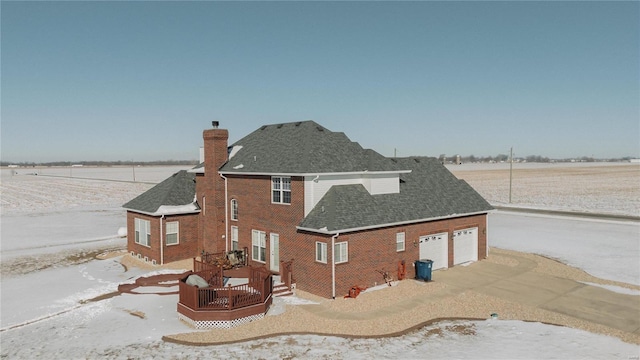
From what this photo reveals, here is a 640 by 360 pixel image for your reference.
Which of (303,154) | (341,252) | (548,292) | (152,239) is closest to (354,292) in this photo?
(341,252)

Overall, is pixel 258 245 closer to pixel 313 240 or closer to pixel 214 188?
pixel 214 188

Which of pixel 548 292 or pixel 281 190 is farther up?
pixel 281 190

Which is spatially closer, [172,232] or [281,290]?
[281,290]

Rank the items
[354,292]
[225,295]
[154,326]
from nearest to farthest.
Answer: [154,326] → [225,295] → [354,292]

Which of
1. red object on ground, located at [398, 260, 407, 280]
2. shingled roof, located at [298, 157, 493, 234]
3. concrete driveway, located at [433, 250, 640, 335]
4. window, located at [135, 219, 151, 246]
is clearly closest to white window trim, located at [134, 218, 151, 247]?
window, located at [135, 219, 151, 246]

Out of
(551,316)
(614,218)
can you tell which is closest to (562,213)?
(614,218)

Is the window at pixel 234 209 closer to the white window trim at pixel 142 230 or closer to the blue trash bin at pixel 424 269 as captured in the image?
the white window trim at pixel 142 230
